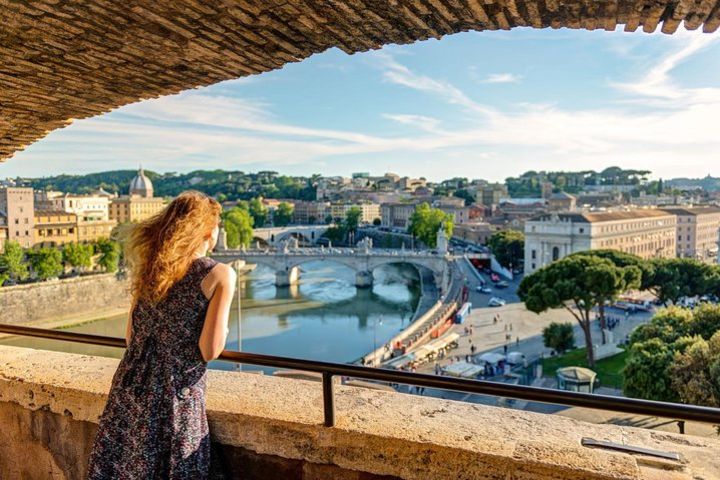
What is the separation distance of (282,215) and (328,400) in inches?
2634

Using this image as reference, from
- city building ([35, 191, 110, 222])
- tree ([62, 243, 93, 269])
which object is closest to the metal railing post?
tree ([62, 243, 93, 269])

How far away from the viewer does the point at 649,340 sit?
11047 millimetres

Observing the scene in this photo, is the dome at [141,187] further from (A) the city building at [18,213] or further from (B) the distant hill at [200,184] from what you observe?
(A) the city building at [18,213]

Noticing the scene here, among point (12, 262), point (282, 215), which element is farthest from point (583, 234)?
point (282, 215)

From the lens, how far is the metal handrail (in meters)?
1.18

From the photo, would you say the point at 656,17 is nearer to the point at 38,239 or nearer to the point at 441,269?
the point at 441,269

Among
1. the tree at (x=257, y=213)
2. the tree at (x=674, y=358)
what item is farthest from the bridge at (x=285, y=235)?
the tree at (x=674, y=358)

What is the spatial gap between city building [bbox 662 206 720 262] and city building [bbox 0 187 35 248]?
1620 inches

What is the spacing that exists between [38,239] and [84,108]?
37.0 meters

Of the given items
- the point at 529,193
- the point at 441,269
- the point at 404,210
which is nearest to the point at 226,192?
the point at 404,210

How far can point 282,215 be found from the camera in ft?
223

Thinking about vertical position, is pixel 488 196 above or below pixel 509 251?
above

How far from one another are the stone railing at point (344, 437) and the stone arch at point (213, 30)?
112cm

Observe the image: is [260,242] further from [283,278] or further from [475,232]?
[283,278]
